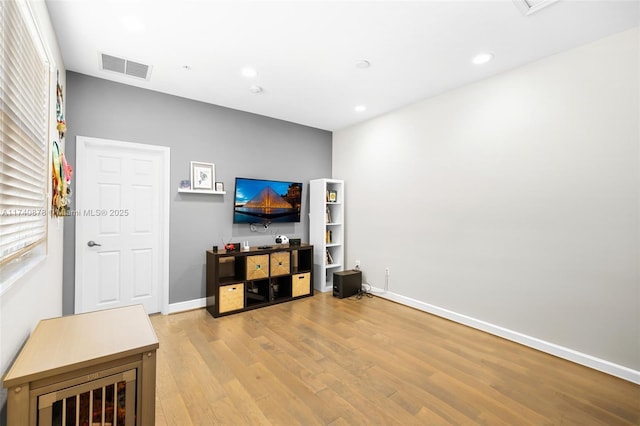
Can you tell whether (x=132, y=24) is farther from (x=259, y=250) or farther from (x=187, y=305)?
(x=187, y=305)

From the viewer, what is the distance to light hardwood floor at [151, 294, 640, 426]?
71.9 inches

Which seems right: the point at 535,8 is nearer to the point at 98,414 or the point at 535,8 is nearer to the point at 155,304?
the point at 98,414

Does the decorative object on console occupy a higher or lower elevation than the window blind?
lower

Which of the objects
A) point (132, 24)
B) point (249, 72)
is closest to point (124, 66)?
point (132, 24)

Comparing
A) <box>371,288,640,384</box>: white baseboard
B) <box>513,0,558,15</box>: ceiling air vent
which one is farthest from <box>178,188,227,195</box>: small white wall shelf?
<box>513,0,558,15</box>: ceiling air vent

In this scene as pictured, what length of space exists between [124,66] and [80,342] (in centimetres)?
269

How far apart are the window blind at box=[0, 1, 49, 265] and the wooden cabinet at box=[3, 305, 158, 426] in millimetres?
441

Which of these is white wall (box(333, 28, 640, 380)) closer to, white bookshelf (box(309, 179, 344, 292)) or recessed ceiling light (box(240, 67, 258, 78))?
white bookshelf (box(309, 179, 344, 292))

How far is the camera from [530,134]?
2.76 m

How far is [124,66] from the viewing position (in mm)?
2844

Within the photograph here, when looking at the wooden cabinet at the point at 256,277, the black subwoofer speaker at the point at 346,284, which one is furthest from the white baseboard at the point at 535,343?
the wooden cabinet at the point at 256,277

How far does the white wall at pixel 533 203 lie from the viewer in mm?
2289

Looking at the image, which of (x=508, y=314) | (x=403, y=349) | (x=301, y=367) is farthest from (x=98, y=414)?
(x=508, y=314)

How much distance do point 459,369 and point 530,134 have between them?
2.27m
